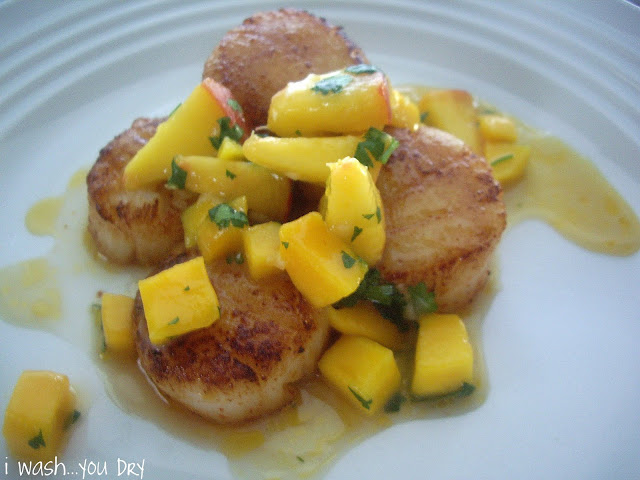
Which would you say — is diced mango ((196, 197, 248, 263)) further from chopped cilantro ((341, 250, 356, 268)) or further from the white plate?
A: the white plate

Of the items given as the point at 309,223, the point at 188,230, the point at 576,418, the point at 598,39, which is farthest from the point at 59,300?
the point at 598,39

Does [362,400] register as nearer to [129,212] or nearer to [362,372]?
[362,372]

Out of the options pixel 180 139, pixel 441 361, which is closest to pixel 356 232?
pixel 441 361

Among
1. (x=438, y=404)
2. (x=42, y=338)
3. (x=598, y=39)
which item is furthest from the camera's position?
(x=598, y=39)

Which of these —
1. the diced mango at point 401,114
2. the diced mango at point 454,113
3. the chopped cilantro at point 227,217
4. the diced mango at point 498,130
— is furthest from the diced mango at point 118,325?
the diced mango at point 498,130

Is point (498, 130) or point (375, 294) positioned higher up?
point (498, 130)

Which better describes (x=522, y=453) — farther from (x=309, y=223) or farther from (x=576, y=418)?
(x=309, y=223)

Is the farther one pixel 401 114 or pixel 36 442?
pixel 401 114
